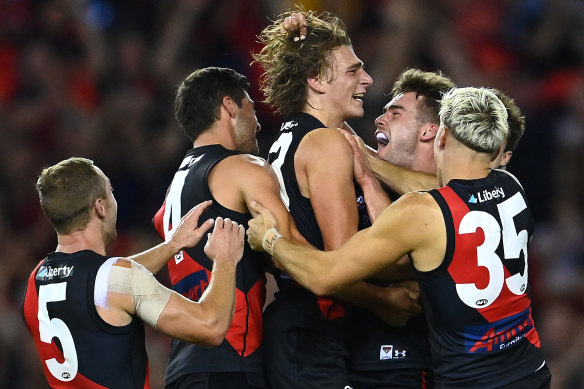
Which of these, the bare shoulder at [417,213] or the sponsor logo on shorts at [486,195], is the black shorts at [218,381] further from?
the sponsor logo on shorts at [486,195]

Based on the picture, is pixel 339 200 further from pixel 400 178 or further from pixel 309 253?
pixel 400 178

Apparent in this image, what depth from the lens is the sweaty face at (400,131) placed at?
20.9 ft

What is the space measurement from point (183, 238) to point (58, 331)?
872 millimetres

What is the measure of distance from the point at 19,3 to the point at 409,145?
21.1ft

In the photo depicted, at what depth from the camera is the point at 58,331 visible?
497 cm

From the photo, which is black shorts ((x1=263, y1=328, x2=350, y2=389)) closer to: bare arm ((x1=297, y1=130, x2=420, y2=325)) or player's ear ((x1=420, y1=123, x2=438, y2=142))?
bare arm ((x1=297, y1=130, x2=420, y2=325))

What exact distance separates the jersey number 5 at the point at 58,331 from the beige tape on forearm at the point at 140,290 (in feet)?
0.93

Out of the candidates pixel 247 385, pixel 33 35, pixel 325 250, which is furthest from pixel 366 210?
pixel 33 35

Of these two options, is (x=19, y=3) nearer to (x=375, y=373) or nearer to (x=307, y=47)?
(x=307, y=47)

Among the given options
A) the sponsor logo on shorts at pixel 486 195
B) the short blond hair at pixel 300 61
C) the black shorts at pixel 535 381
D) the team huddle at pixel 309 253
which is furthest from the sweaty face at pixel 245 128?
the black shorts at pixel 535 381

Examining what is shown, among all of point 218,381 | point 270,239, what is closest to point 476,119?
point 270,239

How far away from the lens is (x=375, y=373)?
583 cm

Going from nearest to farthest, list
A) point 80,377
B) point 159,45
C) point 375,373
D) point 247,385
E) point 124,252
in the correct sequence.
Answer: point 80,377 < point 247,385 < point 375,373 < point 124,252 < point 159,45

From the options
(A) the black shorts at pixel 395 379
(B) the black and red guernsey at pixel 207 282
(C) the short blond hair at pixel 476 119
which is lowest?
(A) the black shorts at pixel 395 379
